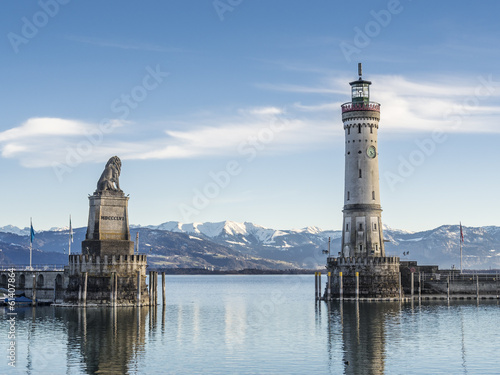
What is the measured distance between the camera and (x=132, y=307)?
102 m

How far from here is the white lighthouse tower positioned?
118 metres

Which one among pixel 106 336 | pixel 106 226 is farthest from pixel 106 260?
pixel 106 336

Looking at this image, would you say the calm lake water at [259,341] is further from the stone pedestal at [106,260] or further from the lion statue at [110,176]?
the lion statue at [110,176]

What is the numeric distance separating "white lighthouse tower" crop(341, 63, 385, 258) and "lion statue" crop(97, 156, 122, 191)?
117ft

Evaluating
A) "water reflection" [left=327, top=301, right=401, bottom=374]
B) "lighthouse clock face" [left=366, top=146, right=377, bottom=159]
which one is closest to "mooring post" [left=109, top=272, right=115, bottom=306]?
"water reflection" [left=327, top=301, right=401, bottom=374]

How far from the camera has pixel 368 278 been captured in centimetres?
11444

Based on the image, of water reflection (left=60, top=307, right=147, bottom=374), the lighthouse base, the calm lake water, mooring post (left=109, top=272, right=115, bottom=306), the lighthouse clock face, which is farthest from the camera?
the lighthouse clock face

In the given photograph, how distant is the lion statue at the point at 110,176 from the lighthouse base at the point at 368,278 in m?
34.5

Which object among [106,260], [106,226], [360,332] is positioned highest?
[106,226]

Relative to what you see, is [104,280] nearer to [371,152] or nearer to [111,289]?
[111,289]

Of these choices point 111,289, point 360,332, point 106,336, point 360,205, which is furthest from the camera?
point 360,205

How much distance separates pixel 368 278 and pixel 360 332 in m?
33.6

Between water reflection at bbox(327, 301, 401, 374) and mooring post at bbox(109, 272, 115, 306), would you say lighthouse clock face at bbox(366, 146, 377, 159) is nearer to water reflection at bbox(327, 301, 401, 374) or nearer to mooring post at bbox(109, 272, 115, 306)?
water reflection at bbox(327, 301, 401, 374)

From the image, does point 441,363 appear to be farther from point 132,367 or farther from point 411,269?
Answer: point 411,269
